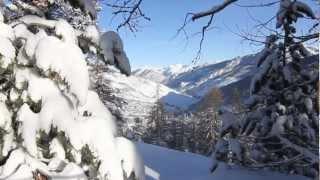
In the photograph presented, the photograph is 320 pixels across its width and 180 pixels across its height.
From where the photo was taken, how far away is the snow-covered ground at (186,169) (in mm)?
12273

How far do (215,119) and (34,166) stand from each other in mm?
52382

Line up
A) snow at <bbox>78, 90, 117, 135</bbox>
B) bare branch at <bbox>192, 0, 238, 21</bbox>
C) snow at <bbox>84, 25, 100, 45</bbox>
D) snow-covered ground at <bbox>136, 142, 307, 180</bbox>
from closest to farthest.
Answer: snow at <bbox>78, 90, 117, 135</bbox>, bare branch at <bbox>192, 0, 238, 21</bbox>, snow at <bbox>84, 25, 100, 45</bbox>, snow-covered ground at <bbox>136, 142, 307, 180</bbox>

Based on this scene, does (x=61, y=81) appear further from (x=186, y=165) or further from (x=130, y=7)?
(x=186, y=165)

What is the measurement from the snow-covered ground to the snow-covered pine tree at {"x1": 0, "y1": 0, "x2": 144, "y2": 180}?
778 centimetres

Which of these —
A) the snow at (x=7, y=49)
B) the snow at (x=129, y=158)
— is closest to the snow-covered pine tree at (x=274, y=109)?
the snow at (x=129, y=158)

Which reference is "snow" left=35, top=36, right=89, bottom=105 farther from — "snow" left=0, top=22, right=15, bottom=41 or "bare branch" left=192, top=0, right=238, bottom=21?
"bare branch" left=192, top=0, right=238, bottom=21

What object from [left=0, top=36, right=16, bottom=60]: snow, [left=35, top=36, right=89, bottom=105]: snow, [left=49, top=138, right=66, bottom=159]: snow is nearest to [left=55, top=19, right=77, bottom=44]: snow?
[left=35, top=36, right=89, bottom=105]: snow

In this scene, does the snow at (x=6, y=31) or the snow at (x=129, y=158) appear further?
the snow at (x=129, y=158)

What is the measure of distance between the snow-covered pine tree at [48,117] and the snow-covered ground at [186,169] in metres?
7.78

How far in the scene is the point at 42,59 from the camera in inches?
177

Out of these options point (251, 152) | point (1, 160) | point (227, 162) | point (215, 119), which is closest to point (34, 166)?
point (1, 160)

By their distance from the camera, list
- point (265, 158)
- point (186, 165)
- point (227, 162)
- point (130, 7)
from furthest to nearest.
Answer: point (186, 165) < point (265, 158) < point (227, 162) < point (130, 7)

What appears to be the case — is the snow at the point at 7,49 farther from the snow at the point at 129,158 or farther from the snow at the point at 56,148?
the snow at the point at 129,158

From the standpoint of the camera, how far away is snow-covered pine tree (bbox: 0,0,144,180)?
4398 millimetres
